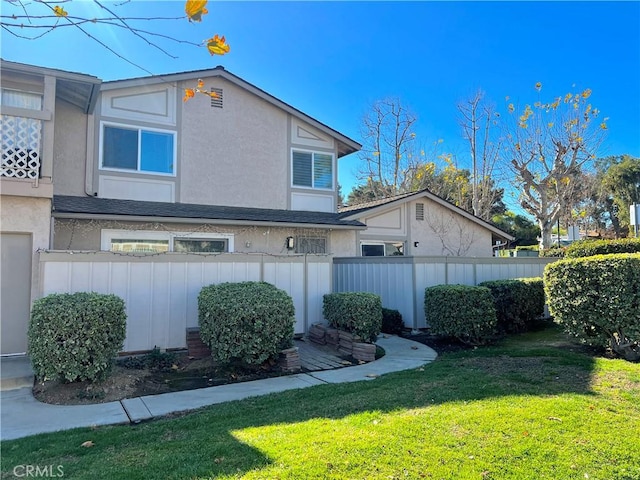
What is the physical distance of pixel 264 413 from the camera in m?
4.82

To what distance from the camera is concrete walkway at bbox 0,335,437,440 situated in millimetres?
4649

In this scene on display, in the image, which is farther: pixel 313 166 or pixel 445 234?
pixel 445 234

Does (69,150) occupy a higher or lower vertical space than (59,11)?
higher

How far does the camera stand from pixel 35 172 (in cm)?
755

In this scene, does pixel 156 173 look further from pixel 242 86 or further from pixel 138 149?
pixel 242 86

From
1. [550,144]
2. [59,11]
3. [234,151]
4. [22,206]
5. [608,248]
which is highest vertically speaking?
[550,144]

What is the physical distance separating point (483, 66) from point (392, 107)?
30.7ft

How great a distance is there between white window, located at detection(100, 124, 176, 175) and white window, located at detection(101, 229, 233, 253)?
2.02m

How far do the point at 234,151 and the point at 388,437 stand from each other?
35.5 ft

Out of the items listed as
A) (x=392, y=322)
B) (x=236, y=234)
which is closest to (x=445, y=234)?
(x=392, y=322)

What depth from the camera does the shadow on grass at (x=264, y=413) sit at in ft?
11.4

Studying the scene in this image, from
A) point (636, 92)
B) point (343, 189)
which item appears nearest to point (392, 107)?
point (343, 189)

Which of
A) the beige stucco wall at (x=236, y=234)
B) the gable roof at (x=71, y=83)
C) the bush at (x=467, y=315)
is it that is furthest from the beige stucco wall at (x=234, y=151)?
the bush at (x=467, y=315)

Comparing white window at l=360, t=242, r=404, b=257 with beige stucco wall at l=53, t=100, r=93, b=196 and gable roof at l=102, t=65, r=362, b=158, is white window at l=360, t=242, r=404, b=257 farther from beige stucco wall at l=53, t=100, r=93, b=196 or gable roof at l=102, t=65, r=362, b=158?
beige stucco wall at l=53, t=100, r=93, b=196
